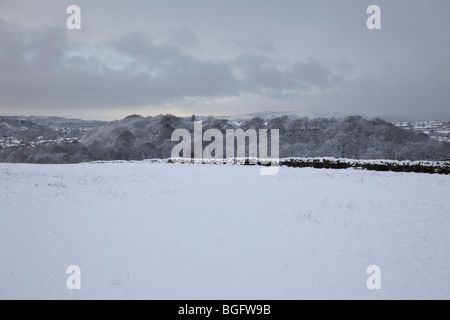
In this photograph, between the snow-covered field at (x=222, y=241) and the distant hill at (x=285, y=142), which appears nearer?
the snow-covered field at (x=222, y=241)

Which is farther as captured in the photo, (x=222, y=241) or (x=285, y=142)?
(x=285, y=142)

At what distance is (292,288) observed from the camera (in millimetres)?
6484

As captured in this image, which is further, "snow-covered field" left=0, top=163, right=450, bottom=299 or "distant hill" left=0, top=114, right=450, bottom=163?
"distant hill" left=0, top=114, right=450, bottom=163

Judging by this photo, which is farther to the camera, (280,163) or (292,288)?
(280,163)

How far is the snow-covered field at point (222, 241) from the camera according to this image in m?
6.52

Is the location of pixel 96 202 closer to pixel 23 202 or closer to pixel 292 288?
pixel 23 202

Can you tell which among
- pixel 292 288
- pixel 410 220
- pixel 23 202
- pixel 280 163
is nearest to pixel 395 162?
pixel 280 163

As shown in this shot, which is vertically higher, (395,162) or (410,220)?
(395,162)

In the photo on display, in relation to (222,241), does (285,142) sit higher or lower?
higher

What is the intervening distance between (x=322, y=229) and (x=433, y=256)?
10.9 ft

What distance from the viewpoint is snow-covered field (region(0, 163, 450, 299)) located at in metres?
6.52

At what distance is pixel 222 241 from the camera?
927cm

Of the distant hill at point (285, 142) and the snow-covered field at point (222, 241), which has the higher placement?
the distant hill at point (285, 142)

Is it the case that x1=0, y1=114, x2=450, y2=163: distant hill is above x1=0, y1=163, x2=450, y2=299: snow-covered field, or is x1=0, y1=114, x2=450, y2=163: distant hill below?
above
